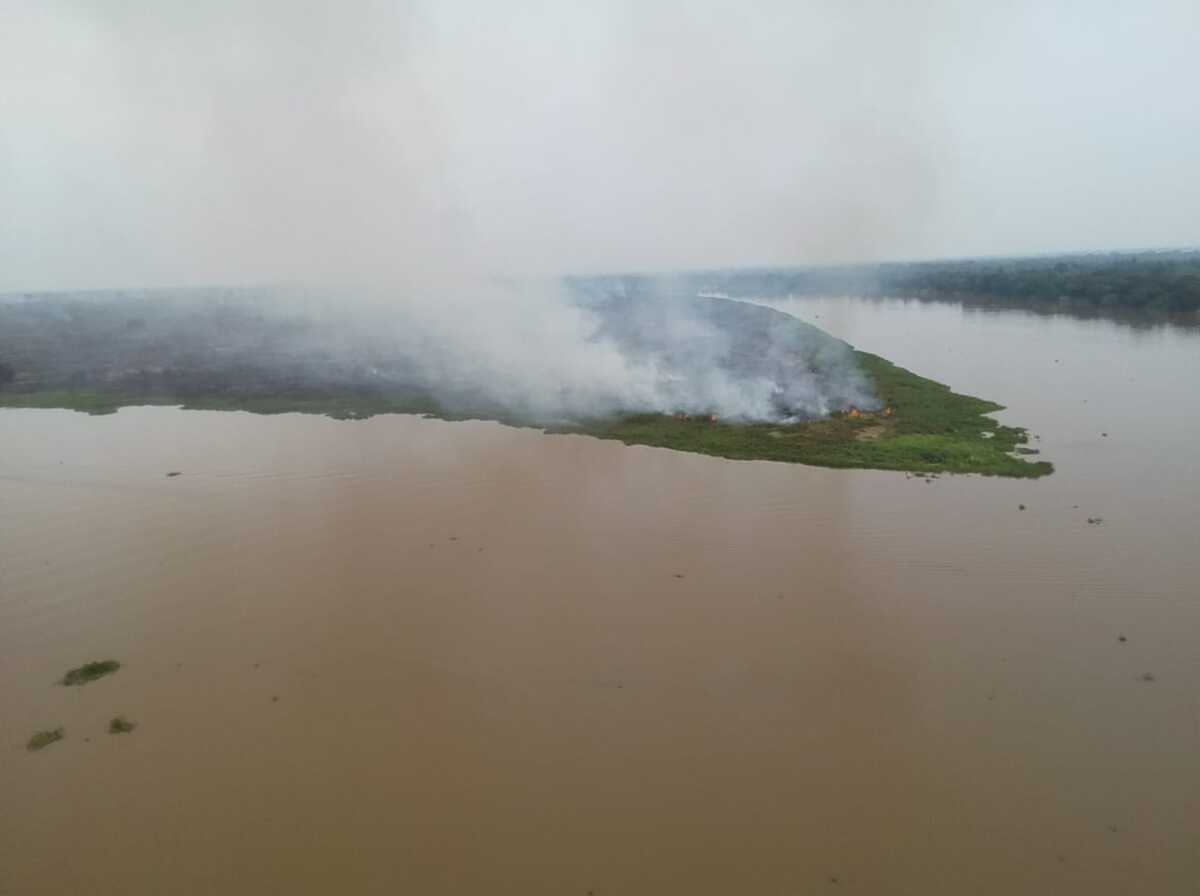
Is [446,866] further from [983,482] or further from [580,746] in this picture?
[983,482]

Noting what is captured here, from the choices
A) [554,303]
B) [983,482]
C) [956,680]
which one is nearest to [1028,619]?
[956,680]

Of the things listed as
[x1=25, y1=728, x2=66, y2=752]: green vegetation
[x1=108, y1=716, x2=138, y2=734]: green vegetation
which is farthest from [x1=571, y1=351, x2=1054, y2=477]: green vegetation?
[x1=25, y1=728, x2=66, y2=752]: green vegetation

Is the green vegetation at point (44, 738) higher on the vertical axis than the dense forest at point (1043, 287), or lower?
lower

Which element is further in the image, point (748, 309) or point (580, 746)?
point (748, 309)

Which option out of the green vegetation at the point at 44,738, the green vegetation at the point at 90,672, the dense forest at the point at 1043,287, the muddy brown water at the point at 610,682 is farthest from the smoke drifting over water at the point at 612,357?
the dense forest at the point at 1043,287

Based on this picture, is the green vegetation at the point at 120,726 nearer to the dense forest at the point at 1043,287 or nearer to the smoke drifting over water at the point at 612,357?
the smoke drifting over water at the point at 612,357

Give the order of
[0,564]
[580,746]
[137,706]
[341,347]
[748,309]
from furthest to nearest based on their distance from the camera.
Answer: [748,309] → [341,347] → [0,564] → [137,706] → [580,746]
